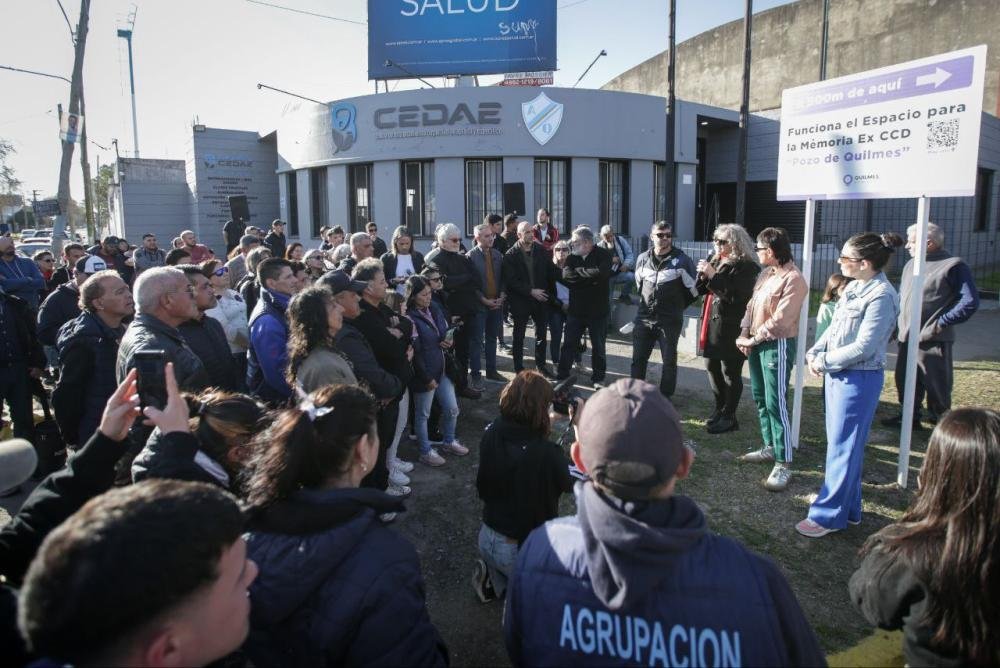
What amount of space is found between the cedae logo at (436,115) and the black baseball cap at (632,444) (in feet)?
47.1

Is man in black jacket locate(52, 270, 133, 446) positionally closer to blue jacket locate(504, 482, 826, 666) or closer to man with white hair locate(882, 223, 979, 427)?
blue jacket locate(504, 482, 826, 666)

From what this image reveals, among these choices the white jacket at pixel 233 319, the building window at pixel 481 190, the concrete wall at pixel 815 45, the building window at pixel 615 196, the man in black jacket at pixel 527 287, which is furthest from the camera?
the concrete wall at pixel 815 45

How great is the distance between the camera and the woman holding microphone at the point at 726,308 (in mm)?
5445

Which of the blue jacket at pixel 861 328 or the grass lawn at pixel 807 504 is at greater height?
the blue jacket at pixel 861 328

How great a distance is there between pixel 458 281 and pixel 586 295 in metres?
1.50

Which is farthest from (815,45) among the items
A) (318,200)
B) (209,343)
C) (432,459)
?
(209,343)

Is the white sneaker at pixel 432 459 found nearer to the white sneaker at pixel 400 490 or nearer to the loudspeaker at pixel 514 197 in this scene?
the white sneaker at pixel 400 490

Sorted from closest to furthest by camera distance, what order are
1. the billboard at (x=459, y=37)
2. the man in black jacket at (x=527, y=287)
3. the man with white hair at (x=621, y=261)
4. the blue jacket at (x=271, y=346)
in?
Answer: the blue jacket at (x=271, y=346)
the man in black jacket at (x=527, y=287)
the man with white hair at (x=621, y=261)
the billboard at (x=459, y=37)

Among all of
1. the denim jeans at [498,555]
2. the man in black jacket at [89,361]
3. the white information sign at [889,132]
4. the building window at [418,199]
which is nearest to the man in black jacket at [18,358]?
the man in black jacket at [89,361]

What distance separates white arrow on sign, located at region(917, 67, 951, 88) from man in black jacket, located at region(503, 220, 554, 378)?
441 cm

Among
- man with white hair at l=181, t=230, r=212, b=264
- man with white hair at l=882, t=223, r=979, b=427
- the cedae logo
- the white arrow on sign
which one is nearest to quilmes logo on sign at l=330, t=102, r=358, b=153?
the cedae logo

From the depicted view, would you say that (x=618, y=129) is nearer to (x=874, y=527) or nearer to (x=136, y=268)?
(x=136, y=268)

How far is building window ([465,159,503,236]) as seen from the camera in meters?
15.4

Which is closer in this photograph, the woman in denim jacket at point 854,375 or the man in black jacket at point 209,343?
the woman in denim jacket at point 854,375
